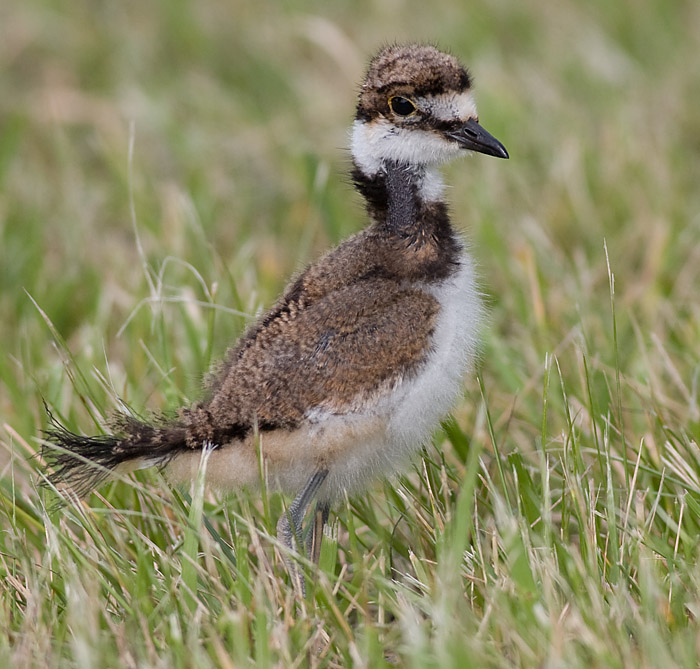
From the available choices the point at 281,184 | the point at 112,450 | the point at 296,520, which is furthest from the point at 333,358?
the point at 281,184

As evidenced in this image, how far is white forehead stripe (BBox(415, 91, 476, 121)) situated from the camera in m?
Answer: 2.83

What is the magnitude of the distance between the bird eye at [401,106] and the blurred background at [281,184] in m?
0.55

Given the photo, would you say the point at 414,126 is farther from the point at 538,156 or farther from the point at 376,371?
the point at 538,156

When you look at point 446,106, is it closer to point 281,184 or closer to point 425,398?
point 425,398

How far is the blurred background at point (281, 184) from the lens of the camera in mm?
3699

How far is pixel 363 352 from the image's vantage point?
2.59 metres

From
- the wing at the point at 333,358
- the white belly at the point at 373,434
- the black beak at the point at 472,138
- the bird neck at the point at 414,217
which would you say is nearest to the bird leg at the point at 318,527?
the white belly at the point at 373,434

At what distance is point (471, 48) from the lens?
6434mm

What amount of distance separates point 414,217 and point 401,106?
0.29m

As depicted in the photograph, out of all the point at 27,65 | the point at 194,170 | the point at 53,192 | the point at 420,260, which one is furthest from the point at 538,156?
the point at 27,65

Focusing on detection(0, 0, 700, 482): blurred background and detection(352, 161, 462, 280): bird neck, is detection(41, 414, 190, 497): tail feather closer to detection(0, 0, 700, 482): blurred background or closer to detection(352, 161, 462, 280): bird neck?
detection(0, 0, 700, 482): blurred background

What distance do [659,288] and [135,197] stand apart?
2.33 m

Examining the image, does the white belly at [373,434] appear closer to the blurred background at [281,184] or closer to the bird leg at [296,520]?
the bird leg at [296,520]

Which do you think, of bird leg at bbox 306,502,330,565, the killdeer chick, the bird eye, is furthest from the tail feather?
the bird eye
